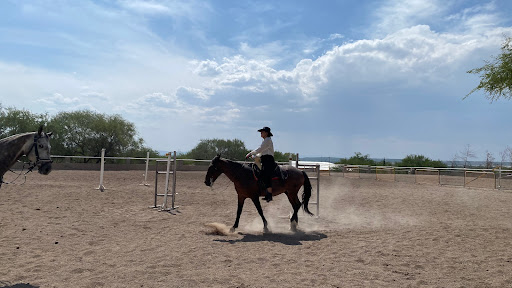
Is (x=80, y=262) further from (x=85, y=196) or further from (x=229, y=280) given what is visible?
(x=85, y=196)

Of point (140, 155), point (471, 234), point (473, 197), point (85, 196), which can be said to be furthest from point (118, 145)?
point (471, 234)

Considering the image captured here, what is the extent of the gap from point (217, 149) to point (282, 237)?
3700 cm

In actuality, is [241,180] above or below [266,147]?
below

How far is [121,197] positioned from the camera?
12.6 meters

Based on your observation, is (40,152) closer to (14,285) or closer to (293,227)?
(14,285)

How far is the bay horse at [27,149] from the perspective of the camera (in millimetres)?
4807

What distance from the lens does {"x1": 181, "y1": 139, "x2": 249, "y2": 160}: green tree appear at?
141 feet

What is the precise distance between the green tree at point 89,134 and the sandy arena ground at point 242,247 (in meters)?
26.0

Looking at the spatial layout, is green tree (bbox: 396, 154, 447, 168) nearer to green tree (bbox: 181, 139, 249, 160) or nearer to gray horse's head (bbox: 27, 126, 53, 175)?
green tree (bbox: 181, 139, 249, 160)

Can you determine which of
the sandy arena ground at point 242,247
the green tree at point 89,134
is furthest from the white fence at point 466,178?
the green tree at point 89,134

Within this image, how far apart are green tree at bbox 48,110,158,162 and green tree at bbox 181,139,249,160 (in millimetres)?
7961

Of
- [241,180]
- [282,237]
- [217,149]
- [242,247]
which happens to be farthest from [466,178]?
[217,149]

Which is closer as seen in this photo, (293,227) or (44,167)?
(44,167)

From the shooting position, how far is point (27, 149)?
16.5 feet
